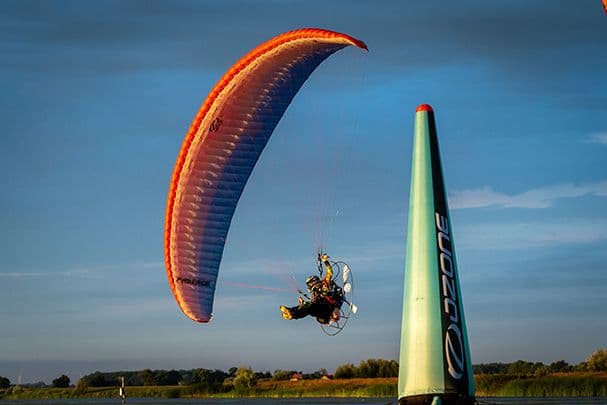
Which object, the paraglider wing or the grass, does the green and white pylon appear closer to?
the paraglider wing

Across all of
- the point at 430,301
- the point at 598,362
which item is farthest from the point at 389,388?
the point at 430,301

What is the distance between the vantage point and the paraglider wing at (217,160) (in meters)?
23.7

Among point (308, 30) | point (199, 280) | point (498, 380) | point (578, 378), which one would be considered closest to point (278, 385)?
point (498, 380)

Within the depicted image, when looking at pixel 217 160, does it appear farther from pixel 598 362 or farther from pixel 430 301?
pixel 598 362

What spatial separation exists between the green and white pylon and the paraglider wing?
139 inches

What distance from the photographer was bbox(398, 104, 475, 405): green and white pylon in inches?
824

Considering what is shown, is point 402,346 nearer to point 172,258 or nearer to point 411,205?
point 411,205

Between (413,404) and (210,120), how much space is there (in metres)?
7.18

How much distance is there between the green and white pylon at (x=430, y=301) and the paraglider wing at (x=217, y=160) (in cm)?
352

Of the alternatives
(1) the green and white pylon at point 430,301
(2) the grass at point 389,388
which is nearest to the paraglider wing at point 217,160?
(1) the green and white pylon at point 430,301

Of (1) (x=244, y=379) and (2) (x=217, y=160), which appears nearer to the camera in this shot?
(2) (x=217, y=160)

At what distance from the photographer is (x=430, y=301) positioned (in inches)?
829

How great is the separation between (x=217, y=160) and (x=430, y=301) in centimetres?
589

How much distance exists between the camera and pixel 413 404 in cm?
2112
